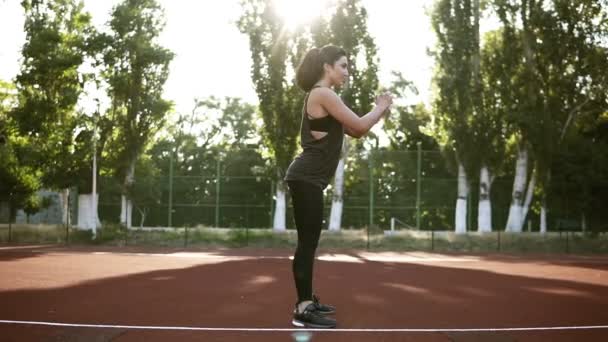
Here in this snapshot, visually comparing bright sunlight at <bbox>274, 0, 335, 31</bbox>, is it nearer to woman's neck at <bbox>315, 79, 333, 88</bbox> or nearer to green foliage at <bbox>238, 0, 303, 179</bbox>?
green foliage at <bbox>238, 0, 303, 179</bbox>

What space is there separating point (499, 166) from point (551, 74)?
162 inches

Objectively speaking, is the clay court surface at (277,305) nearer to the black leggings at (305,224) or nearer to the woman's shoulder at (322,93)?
the black leggings at (305,224)

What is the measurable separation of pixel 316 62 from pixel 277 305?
2307mm

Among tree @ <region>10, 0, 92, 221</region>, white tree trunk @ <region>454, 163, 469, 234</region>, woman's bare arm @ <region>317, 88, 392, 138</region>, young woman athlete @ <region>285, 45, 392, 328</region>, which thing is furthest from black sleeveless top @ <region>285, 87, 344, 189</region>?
white tree trunk @ <region>454, 163, 469, 234</region>

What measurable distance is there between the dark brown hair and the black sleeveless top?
0.95 ft

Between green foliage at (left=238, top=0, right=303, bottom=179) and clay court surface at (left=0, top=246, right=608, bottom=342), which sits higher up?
green foliage at (left=238, top=0, right=303, bottom=179)

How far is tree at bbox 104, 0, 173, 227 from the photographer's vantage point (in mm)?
Answer: 23625

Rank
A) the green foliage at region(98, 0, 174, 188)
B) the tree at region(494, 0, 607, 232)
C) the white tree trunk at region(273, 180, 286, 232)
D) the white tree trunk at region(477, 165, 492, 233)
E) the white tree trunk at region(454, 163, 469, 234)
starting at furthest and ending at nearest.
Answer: the white tree trunk at region(273, 180, 286, 232), the white tree trunk at region(454, 163, 469, 234), the white tree trunk at region(477, 165, 492, 233), the green foliage at region(98, 0, 174, 188), the tree at region(494, 0, 607, 232)

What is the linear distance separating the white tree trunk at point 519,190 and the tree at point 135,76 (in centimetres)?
1381

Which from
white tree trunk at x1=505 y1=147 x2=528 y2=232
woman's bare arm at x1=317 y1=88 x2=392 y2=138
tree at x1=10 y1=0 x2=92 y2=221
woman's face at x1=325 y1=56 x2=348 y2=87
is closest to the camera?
woman's bare arm at x1=317 y1=88 x2=392 y2=138

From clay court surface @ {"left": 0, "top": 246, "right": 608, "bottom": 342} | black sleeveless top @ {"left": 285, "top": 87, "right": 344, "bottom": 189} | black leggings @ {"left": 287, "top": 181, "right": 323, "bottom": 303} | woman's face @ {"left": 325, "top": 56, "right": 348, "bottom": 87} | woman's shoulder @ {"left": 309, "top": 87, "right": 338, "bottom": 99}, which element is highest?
woman's face @ {"left": 325, "top": 56, "right": 348, "bottom": 87}

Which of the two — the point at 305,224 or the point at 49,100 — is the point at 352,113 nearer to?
the point at 305,224

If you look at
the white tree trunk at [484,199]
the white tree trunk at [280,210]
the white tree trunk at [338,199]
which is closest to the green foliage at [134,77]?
the white tree trunk at [280,210]

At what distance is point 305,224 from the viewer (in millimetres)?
4523
